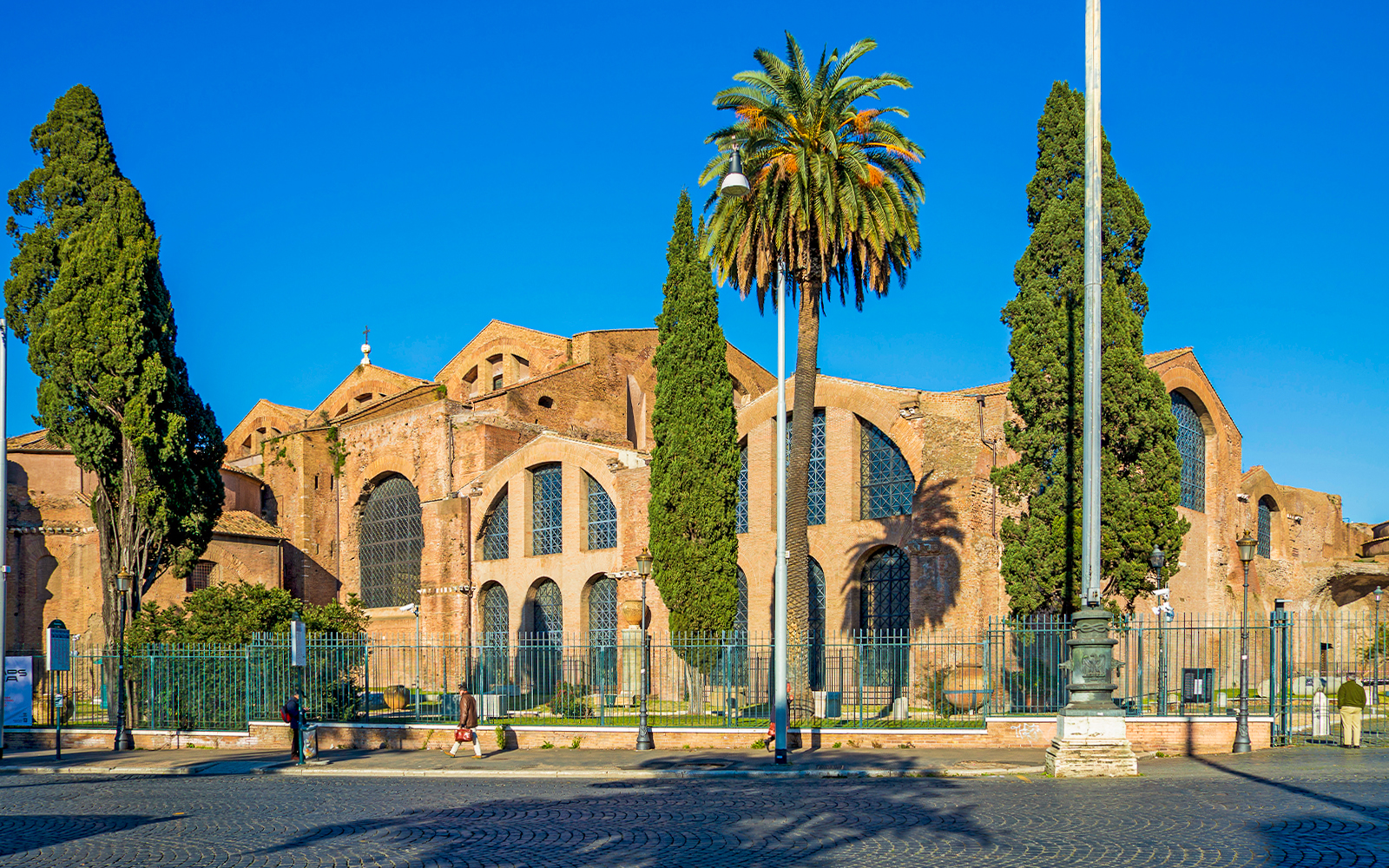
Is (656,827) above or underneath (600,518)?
underneath

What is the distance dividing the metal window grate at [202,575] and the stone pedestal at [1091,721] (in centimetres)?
3419

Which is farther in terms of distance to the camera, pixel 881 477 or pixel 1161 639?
pixel 881 477

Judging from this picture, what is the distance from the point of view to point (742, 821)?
12164 millimetres

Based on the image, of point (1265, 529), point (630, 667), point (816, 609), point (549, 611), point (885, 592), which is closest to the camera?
point (885, 592)

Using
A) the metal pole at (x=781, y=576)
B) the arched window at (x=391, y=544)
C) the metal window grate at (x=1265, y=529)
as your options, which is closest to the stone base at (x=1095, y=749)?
the metal pole at (x=781, y=576)

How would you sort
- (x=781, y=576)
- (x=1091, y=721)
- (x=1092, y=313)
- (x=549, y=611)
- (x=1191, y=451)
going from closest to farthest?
(x=1092, y=313), (x=1091, y=721), (x=781, y=576), (x=1191, y=451), (x=549, y=611)

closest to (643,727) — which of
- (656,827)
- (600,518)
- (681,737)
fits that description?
(681,737)

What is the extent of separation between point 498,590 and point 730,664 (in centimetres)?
2012

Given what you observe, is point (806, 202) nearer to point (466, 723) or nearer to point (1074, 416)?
point (1074, 416)

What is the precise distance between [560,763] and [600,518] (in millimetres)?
18854

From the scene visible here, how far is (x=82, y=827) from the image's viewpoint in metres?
12.7

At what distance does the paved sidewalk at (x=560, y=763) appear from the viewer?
1764 cm

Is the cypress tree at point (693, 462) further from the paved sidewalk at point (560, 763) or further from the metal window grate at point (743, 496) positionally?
the paved sidewalk at point (560, 763)

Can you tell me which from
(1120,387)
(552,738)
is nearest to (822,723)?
(552,738)
